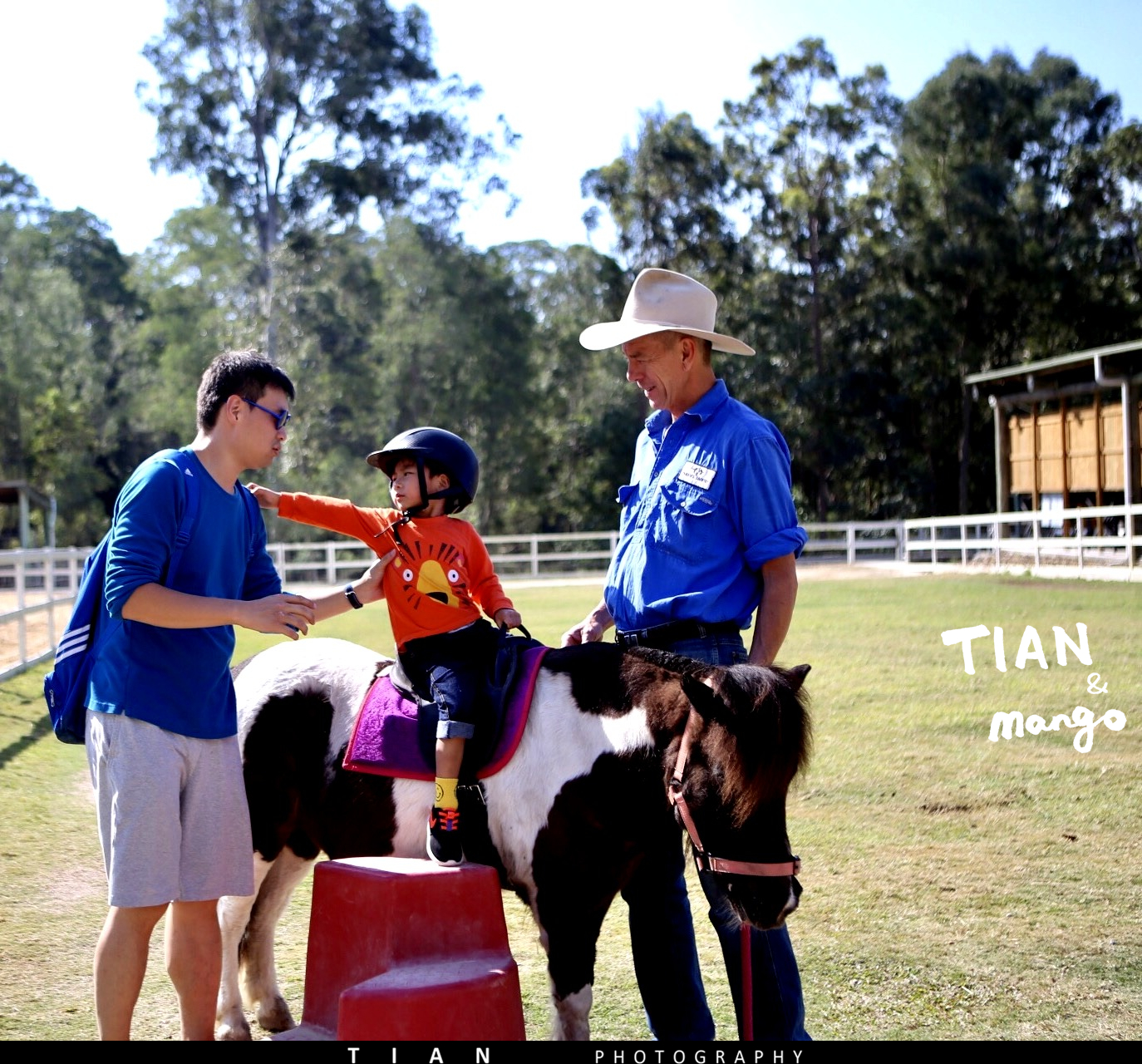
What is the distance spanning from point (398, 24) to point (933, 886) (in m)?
41.8

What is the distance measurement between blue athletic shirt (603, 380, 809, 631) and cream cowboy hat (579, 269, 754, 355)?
191 millimetres

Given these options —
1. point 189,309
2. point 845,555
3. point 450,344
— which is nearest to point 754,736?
point 845,555

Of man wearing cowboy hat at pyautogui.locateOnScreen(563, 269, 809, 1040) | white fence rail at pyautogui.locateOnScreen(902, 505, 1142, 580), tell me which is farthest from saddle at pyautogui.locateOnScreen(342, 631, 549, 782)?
white fence rail at pyautogui.locateOnScreen(902, 505, 1142, 580)

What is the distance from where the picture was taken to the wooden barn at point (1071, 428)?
2306 cm

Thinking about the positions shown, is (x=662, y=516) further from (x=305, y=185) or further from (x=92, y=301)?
(x=92, y=301)

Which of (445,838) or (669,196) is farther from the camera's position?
(669,196)

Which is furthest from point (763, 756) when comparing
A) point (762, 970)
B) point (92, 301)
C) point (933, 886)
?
point (92, 301)

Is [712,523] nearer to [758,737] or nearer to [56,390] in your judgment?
[758,737]

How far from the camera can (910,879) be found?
5652 millimetres

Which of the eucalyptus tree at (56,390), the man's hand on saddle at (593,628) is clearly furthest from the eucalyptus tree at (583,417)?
the man's hand on saddle at (593,628)

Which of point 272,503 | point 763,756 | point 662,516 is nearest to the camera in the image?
point 763,756

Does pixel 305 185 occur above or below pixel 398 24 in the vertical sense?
below

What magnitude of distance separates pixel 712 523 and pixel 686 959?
130 centimetres

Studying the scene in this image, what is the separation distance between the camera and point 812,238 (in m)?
42.2
